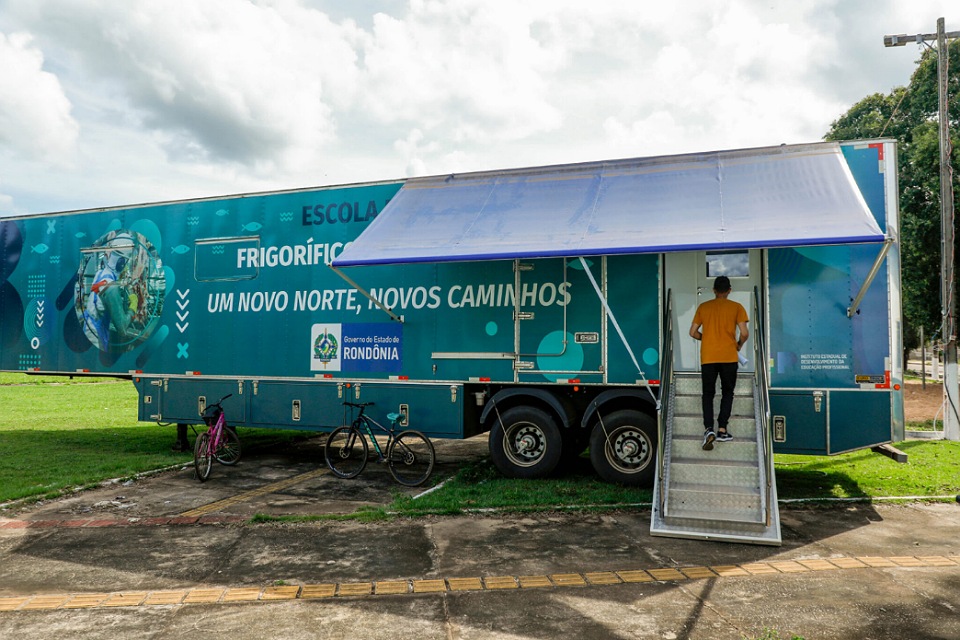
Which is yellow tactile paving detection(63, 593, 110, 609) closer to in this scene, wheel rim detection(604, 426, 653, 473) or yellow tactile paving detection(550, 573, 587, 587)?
yellow tactile paving detection(550, 573, 587, 587)

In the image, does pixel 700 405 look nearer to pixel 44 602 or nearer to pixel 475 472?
pixel 475 472

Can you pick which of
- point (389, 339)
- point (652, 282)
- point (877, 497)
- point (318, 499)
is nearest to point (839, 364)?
point (877, 497)

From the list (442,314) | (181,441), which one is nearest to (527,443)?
(442,314)

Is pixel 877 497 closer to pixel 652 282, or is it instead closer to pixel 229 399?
pixel 652 282

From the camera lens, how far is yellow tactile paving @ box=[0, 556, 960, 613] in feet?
15.9

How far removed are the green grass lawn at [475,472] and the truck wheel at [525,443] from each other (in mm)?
185

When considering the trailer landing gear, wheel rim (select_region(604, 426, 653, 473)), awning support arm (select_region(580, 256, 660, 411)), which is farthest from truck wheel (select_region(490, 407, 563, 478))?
the trailer landing gear

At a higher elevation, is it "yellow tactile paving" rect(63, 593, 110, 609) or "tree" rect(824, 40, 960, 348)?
"tree" rect(824, 40, 960, 348)

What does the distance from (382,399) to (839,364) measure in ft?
19.0

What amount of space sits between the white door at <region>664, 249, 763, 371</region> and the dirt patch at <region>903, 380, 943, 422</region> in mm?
7266

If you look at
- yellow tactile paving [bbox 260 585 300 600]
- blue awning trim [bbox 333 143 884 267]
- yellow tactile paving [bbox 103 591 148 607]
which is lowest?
yellow tactile paving [bbox 103 591 148 607]

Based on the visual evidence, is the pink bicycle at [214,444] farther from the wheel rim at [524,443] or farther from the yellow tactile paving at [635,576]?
the yellow tactile paving at [635,576]

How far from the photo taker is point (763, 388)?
6883 mm

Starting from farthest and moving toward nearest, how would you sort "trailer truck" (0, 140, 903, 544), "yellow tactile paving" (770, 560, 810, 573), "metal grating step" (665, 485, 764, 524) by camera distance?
"trailer truck" (0, 140, 903, 544)
"metal grating step" (665, 485, 764, 524)
"yellow tactile paving" (770, 560, 810, 573)
